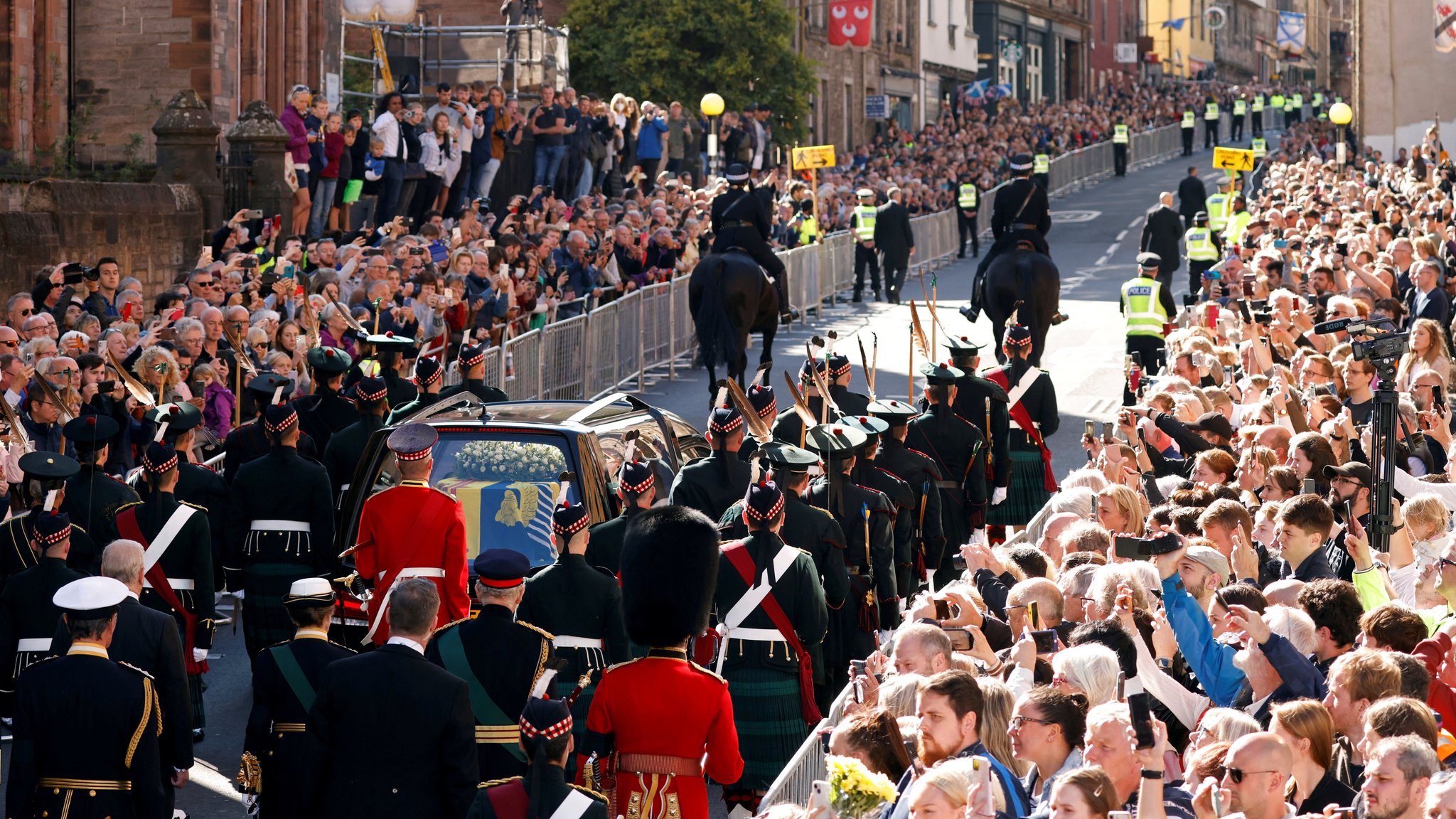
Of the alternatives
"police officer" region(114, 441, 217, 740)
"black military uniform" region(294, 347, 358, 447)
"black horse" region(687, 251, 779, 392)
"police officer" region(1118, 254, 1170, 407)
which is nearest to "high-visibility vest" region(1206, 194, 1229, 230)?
"police officer" region(1118, 254, 1170, 407)

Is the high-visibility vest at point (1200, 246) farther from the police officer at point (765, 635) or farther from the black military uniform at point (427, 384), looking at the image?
the police officer at point (765, 635)

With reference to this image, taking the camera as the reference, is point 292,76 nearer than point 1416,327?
No

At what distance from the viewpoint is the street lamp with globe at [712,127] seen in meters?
33.2

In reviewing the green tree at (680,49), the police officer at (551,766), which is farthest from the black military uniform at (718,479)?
the green tree at (680,49)

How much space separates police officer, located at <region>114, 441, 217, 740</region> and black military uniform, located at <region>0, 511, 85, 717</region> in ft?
3.16

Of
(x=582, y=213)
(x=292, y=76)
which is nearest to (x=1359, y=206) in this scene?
(x=582, y=213)

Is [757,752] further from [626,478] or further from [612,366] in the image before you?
[612,366]

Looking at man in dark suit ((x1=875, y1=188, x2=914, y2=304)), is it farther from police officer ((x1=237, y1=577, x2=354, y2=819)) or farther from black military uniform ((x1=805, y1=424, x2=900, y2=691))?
police officer ((x1=237, y1=577, x2=354, y2=819))

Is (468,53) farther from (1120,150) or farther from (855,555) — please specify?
(855,555)

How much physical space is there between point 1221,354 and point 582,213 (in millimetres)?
9871

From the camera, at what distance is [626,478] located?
884 cm

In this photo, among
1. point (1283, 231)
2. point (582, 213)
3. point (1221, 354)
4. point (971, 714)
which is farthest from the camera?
point (1283, 231)

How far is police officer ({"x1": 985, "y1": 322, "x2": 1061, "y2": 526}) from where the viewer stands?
13641 mm

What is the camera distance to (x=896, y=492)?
34.2 feet
